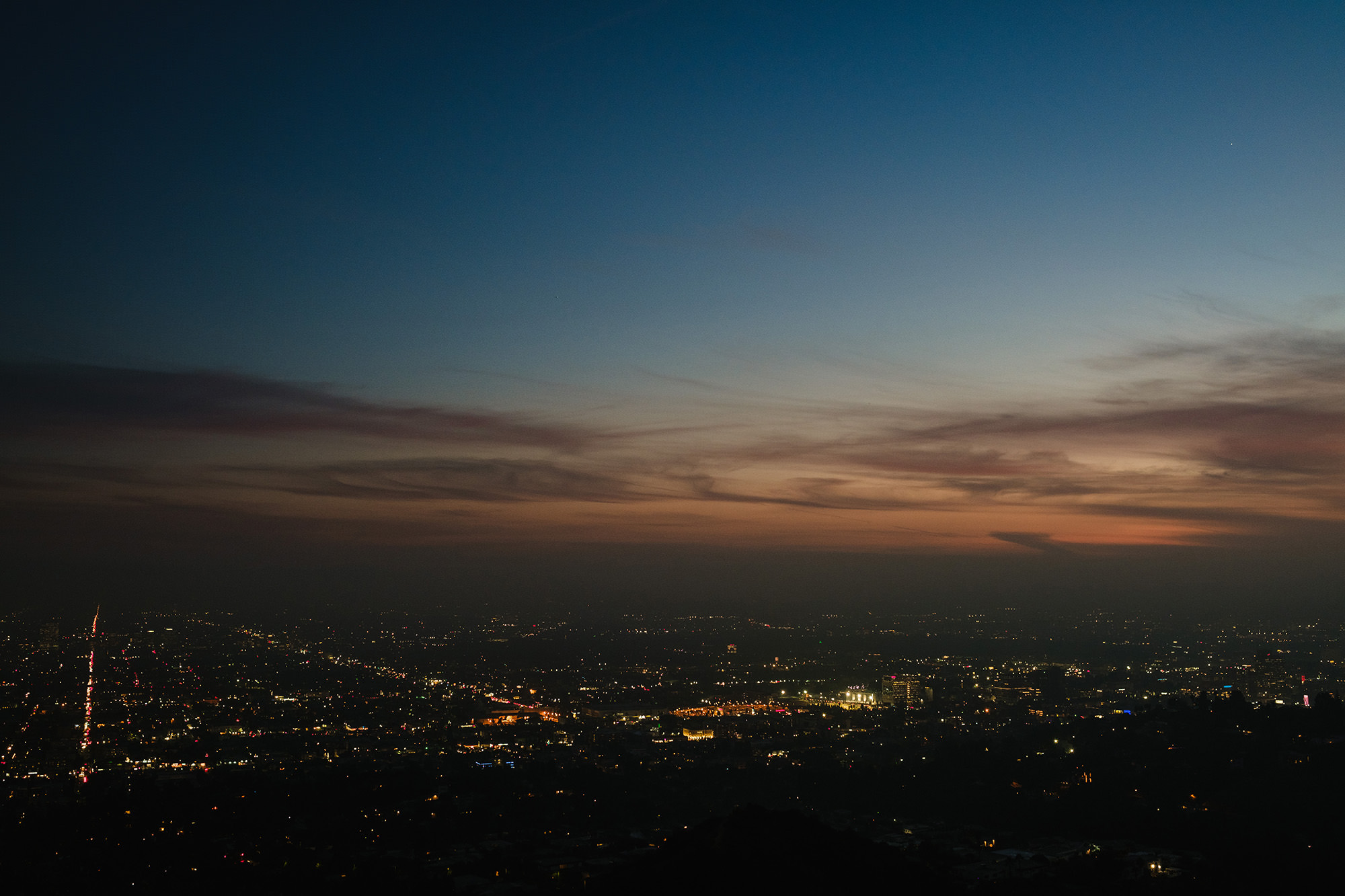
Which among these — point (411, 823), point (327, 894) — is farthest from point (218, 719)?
point (327, 894)

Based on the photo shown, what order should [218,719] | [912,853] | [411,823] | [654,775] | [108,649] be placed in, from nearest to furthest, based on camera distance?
1. [912,853]
2. [411,823]
3. [654,775]
4. [218,719]
5. [108,649]

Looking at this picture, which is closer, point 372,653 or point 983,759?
point 983,759

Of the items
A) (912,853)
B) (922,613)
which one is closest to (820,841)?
(912,853)

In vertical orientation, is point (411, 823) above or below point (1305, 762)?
below

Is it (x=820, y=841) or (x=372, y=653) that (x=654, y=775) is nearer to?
(x=820, y=841)

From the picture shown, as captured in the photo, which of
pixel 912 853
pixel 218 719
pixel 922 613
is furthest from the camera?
pixel 922 613

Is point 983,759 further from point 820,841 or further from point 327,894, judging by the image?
point 327,894
